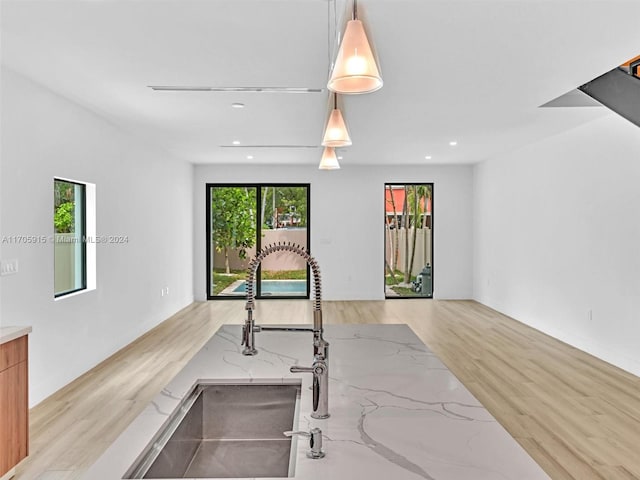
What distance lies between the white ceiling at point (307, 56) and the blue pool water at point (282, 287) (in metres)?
4.47

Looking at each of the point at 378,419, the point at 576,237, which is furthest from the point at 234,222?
the point at 378,419

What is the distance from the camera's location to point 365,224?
32.2 feet

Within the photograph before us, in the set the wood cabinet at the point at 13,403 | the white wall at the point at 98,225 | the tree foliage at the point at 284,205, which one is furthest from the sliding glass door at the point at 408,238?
the wood cabinet at the point at 13,403

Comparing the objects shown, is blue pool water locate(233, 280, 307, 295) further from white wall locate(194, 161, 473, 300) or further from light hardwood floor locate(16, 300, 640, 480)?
light hardwood floor locate(16, 300, 640, 480)

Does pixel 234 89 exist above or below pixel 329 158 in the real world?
above

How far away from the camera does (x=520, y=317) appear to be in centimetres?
748

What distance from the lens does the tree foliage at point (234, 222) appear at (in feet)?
32.2

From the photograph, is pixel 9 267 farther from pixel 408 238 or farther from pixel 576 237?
pixel 408 238

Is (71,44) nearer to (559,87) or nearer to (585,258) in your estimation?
(559,87)

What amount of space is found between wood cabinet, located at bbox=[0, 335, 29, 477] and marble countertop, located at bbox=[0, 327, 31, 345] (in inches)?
1.3

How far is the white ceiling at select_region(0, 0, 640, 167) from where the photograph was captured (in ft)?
9.14

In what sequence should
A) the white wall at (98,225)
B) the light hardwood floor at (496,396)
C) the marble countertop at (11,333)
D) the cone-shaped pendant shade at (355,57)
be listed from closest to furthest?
the cone-shaped pendant shade at (355,57), the marble countertop at (11,333), the light hardwood floor at (496,396), the white wall at (98,225)

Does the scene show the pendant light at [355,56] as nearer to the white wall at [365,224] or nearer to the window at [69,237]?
the window at [69,237]

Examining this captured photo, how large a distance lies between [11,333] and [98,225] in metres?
2.72
